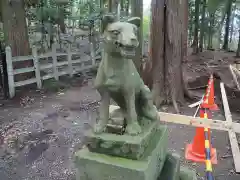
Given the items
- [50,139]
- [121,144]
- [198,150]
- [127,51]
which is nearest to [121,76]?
[127,51]

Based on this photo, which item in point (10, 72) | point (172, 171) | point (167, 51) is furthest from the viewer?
point (10, 72)

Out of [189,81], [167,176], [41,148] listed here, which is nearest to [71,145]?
[41,148]

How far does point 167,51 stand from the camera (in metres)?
5.39

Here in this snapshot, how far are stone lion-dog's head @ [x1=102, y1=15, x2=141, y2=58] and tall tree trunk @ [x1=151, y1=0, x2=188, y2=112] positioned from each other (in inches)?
149

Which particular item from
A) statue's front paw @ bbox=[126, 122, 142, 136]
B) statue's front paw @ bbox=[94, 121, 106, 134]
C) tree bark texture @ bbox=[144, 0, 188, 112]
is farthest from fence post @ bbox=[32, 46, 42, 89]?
statue's front paw @ bbox=[126, 122, 142, 136]

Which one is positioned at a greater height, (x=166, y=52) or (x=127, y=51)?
(x=127, y=51)

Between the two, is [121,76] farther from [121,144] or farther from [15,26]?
[15,26]

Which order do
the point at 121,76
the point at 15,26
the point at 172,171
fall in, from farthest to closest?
the point at 15,26 < the point at 172,171 < the point at 121,76

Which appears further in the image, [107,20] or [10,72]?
[10,72]

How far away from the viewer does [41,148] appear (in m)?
4.00

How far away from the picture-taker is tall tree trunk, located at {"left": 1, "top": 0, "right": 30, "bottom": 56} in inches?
254

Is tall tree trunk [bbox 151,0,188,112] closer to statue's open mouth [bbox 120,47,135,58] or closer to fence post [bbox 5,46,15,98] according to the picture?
fence post [bbox 5,46,15,98]

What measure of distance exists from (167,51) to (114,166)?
4123 mm

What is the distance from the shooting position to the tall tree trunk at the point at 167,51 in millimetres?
5184
